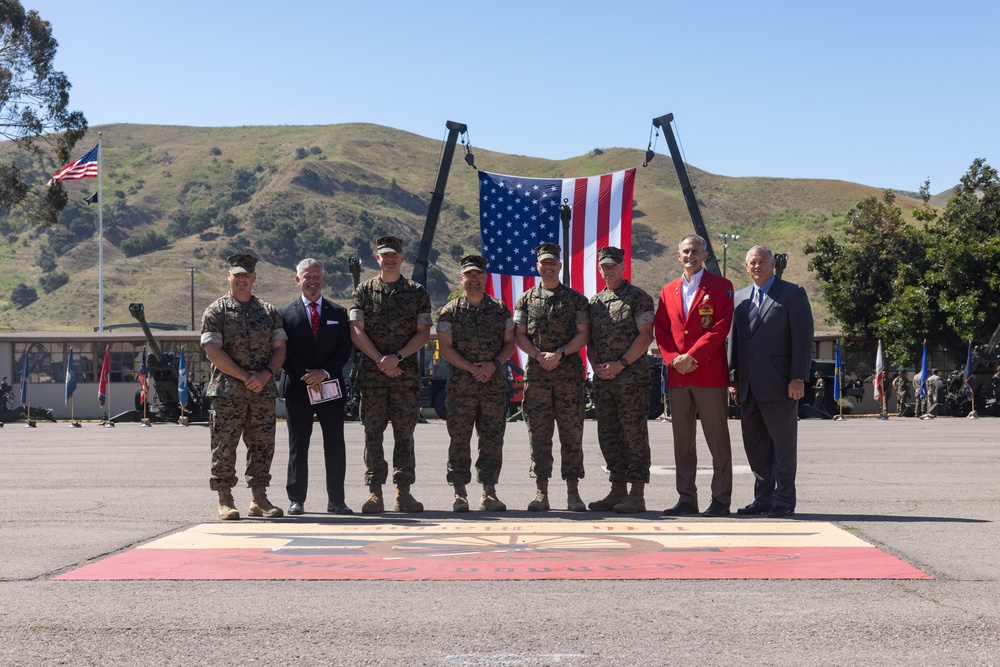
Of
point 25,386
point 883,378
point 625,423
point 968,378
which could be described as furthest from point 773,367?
point 25,386

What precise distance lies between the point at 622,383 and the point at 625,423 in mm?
308

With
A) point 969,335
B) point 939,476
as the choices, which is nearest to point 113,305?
point 969,335

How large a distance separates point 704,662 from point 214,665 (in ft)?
6.17

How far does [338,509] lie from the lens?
367 inches

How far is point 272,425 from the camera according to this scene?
903 centimetres

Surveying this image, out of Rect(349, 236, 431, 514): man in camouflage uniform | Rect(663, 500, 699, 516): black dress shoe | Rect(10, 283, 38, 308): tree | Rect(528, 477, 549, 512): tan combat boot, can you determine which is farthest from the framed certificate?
Rect(10, 283, 38, 308): tree

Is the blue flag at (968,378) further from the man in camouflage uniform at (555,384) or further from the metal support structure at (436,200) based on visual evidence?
the man in camouflage uniform at (555,384)

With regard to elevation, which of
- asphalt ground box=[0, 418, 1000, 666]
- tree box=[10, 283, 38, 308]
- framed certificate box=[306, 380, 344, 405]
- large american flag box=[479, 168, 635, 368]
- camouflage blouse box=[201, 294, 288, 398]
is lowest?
asphalt ground box=[0, 418, 1000, 666]

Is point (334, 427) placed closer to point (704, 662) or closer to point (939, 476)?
point (704, 662)

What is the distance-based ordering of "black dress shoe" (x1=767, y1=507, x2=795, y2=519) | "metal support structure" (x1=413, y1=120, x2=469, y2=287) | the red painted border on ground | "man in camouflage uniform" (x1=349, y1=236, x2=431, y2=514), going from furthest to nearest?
"metal support structure" (x1=413, y1=120, x2=469, y2=287) → "man in camouflage uniform" (x1=349, y1=236, x2=431, y2=514) → "black dress shoe" (x1=767, y1=507, x2=795, y2=519) → the red painted border on ground

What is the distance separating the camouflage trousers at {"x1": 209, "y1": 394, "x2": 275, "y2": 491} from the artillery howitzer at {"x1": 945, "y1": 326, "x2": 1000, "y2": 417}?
1062 inches

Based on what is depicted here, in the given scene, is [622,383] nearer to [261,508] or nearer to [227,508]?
[261,508]

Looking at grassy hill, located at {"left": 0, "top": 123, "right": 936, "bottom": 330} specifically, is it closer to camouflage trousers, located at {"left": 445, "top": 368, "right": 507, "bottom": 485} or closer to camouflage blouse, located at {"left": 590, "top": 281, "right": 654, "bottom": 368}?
camouflage trousers, located at {"left": 445, "top": 368, "right": 507, "bottom": 485}

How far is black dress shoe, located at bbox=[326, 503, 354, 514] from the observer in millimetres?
9305
